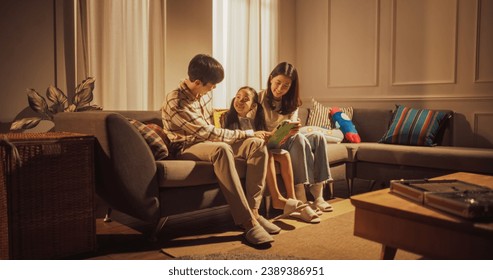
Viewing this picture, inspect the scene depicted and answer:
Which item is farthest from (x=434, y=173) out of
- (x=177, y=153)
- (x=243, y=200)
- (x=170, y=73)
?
(x=170, y=73)

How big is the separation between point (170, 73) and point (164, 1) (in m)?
0.56

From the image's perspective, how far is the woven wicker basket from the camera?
171 centimetres

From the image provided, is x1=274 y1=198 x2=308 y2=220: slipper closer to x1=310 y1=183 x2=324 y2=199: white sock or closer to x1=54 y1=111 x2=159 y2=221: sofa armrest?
x1=310 y1=183 x2=324 y2=199: white sock

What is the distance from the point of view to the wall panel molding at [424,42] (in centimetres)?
367

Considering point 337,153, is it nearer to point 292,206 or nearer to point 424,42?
point 292,206

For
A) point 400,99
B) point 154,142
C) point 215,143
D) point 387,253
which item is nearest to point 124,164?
point 154,142

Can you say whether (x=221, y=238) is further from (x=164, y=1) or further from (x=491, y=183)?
(x=164, y=1)

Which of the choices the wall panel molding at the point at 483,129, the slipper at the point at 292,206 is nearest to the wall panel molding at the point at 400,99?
the wall panel molding at the point at 483,129

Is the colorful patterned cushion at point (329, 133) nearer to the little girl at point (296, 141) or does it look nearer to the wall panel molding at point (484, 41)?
the little girl at point (296, 141)

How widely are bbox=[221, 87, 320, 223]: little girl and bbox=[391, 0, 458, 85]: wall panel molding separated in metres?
1.88

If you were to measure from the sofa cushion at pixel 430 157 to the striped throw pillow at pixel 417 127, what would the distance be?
15 centimetres

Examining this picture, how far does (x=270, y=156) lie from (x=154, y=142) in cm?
70

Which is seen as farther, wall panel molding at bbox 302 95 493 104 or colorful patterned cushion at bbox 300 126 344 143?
wall panel molding at bbox 302 95 493 104

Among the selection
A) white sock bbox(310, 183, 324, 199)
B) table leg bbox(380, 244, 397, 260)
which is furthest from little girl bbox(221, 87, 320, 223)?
table leg bbox(380, 244, 397, 260)
